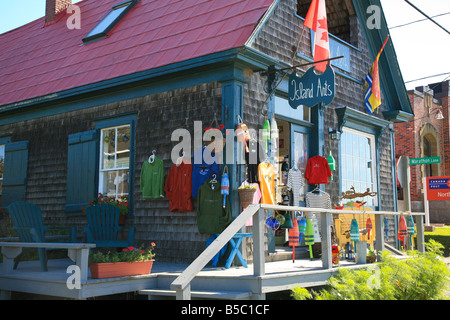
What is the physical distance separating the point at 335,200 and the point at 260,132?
2819 millimetres

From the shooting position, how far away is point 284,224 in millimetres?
7441

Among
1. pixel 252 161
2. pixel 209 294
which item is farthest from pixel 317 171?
pixel 209 294

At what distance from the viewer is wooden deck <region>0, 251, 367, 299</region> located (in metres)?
5.66

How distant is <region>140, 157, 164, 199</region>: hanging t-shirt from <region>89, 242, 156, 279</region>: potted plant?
2071mm

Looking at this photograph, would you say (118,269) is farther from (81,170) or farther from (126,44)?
(126,44)

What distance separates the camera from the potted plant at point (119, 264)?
602 centimetres

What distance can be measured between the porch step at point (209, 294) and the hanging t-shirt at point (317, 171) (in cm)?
420

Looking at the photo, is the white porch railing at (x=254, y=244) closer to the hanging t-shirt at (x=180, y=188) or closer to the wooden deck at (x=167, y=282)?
the wooden deck at (x=167, y=282)

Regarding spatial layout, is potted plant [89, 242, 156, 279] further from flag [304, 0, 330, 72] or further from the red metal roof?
flag [304, 0, 330, 72]

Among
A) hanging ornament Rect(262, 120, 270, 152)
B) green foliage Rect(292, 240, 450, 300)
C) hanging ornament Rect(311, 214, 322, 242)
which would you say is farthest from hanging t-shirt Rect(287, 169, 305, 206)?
green foliage Rect(292, 240, 450, 300)

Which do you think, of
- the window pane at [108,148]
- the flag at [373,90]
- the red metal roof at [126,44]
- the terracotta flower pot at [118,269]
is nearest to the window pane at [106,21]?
the red metal roof at [126,44]

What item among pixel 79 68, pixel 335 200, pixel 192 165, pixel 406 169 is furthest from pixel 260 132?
pixel 406 169

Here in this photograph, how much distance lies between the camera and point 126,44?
10172 mm
